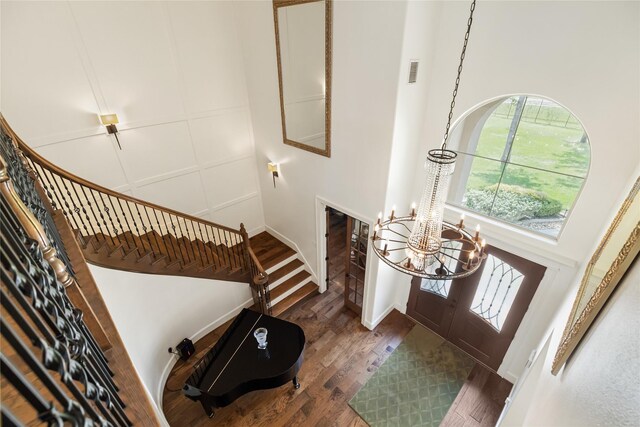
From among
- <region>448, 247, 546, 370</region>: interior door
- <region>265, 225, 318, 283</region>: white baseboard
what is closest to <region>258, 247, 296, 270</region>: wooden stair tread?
<region>265, 225, 318, 283</region>: white baseboard

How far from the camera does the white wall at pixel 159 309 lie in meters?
3.41

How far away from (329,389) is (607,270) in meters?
3.86

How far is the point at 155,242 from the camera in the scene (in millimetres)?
4648

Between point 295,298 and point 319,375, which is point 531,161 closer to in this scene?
point 319,375

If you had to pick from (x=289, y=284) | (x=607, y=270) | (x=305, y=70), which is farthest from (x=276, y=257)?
(x=607, y=270)

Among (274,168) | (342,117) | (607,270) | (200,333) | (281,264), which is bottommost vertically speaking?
(200,333)

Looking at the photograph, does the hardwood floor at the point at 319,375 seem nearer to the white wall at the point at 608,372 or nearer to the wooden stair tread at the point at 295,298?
the wooden stair tread at the point at 295,298

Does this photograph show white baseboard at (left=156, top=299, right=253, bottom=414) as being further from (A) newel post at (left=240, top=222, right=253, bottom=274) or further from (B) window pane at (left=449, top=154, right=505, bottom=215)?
(B) window pane at (left=449, top=154, right=505, bottom=215)

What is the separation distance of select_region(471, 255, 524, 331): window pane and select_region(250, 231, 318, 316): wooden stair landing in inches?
112

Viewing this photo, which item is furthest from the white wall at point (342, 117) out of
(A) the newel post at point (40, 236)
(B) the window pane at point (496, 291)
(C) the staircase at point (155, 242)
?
(A) the newel post at point (40, 236)

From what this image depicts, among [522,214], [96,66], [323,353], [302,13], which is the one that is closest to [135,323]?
[323,353]

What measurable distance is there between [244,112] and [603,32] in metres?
4.87

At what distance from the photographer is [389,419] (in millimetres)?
3969

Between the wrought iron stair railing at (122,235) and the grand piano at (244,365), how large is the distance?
30.3 inches
